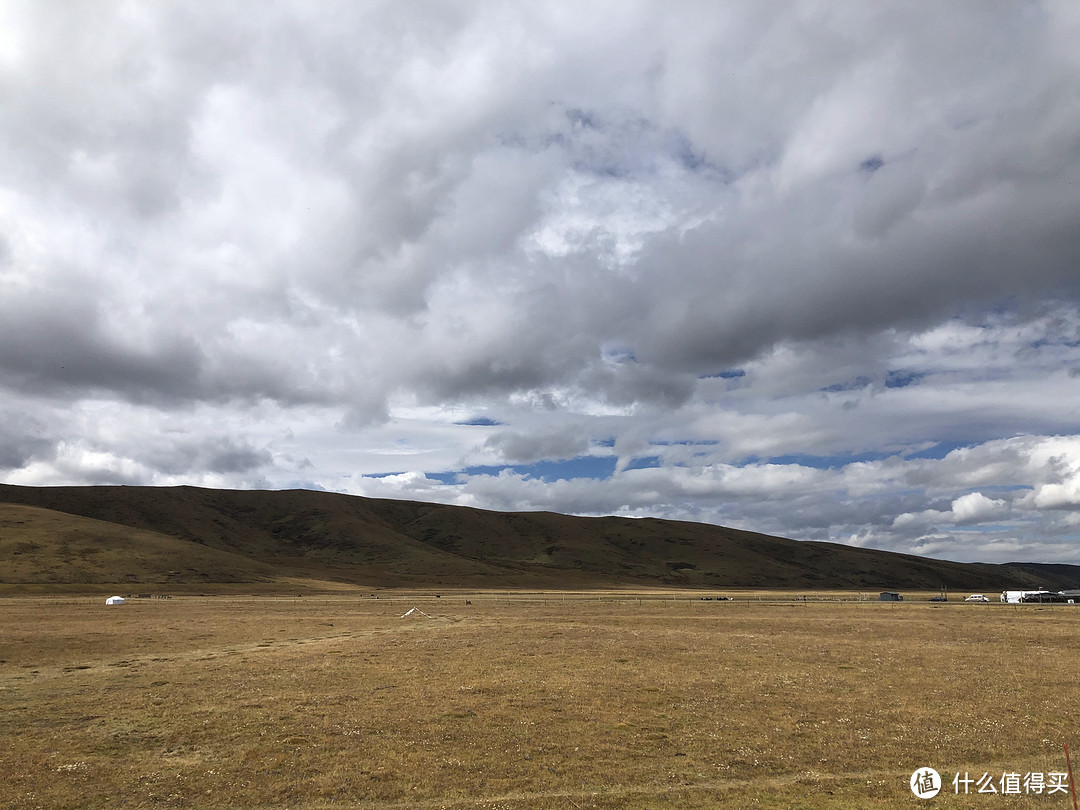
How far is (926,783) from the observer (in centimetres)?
1717

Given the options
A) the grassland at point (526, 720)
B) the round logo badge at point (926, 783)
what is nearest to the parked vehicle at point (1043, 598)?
the grassland at point (526, 720)

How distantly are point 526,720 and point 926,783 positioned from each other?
12614mm

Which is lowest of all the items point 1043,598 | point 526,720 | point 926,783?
point 1043,598

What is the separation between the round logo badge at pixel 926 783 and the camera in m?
16.5

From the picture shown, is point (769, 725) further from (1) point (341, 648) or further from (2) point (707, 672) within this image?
(1) point (341, 648)

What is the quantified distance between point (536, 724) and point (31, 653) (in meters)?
36.8

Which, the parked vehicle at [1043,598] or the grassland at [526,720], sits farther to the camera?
the parked vehicle at [1043,598]

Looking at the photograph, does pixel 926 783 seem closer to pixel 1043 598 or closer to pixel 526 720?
pixel 526 720

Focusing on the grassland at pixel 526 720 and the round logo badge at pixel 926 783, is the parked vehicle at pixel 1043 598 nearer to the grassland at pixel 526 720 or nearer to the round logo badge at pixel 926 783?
the grassland at pixel 526 720

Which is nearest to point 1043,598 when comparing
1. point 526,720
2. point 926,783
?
point 926,783

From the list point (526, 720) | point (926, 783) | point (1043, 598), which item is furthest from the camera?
point (1043, 598)


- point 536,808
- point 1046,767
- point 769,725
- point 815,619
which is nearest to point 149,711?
point 536,808

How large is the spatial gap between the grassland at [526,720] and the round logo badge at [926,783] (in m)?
0.27

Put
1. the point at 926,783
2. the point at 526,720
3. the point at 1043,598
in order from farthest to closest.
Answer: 1. the point at 1043,598
2. the point at 526,720
3. the point at 926,783
